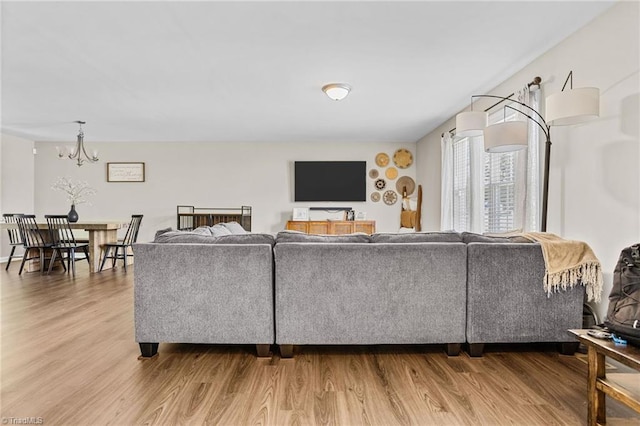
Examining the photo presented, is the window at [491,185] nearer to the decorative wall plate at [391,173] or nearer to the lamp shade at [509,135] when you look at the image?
the lamp shade at [509,135]

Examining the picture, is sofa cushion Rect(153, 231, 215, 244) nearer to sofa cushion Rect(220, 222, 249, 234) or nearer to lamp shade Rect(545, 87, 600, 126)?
sofa cushion Rect(220, 222, 249, 234)

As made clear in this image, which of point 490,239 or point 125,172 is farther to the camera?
point 125,172

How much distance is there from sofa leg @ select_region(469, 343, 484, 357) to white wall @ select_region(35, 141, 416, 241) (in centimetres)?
542

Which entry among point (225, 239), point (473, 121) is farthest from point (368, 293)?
point (473, 121)

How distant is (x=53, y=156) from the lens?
310 inches

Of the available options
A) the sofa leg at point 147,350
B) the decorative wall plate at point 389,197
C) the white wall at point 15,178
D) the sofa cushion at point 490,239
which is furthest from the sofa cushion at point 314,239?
the white wall at point 15,178

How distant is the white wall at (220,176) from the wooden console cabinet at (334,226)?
1.43 feet

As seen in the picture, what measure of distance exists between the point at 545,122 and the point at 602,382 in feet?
6.22

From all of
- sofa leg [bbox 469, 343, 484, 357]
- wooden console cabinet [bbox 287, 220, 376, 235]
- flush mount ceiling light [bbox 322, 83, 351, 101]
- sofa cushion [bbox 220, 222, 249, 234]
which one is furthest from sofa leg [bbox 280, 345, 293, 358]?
wooden console cabinet [bbox 287, 220, 376, 235]

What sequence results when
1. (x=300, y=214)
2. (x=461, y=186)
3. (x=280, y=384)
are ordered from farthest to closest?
(x=300, y=214), (x=461, y=186), (x=280, y=384)

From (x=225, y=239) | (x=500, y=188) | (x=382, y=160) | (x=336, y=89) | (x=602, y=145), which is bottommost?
(x=225, y=239)

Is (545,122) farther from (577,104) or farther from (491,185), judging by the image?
(491,185)

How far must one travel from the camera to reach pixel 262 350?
8.01 feet

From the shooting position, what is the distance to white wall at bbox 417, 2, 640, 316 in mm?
2539
